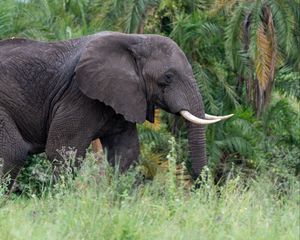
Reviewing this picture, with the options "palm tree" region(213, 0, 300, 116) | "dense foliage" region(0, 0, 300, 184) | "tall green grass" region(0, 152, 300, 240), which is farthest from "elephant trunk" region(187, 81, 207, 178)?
"palm tree" region(213, 0, 300, 116)

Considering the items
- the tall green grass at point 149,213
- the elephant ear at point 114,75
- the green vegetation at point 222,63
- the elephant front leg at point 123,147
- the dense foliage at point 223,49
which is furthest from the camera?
the dense foliage at point 223,49

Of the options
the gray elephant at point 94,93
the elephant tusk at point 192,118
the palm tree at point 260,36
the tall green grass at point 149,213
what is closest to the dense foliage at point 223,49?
the palm tree at point 260,36

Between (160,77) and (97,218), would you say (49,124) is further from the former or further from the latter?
(97,218)

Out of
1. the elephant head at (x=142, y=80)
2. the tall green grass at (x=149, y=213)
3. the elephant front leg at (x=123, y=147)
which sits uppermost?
the elephant head at (x=142, y=80)

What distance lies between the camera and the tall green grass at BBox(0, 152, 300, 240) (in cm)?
905

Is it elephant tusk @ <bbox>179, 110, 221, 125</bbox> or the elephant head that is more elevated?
the elephant head

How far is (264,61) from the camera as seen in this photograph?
17.6m

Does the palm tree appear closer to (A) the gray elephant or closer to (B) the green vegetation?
(B) the green vegetation

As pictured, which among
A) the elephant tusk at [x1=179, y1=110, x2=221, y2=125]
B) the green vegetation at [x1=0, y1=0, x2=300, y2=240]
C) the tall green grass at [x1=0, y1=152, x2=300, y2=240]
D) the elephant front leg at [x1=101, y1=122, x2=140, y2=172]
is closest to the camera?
the tall green grass at [x1=0, y1=152, x2=300, y2=240]

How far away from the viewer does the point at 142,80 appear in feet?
42.6

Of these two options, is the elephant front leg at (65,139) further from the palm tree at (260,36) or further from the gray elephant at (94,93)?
the palm tree at (260,36)

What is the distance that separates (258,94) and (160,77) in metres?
6.50

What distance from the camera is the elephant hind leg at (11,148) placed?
12821 mm

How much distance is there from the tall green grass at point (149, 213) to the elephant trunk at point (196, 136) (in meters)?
2.27
